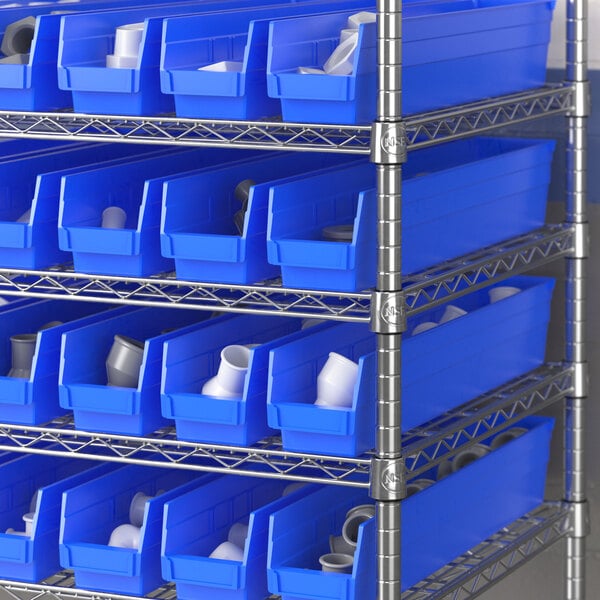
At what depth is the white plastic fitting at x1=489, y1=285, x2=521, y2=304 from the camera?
3.21 m

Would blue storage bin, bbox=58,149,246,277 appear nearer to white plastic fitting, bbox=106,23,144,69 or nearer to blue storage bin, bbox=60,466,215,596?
white plastic fitting, bbox=106,23,144,69

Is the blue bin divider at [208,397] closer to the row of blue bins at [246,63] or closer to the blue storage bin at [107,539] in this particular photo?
the blue storage bin at [107,539]

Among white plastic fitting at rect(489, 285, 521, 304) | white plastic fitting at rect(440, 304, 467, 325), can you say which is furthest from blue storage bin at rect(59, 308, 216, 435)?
white plastic fitting at rect(489, 285, 521, 304)

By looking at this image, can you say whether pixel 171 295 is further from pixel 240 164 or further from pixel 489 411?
pixel 489 411

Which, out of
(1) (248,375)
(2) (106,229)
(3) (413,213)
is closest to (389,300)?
(3) (413,213)

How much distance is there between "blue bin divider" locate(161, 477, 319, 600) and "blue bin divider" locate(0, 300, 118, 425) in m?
0.32

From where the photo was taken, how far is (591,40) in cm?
338

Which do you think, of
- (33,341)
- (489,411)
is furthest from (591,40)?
(33,341)

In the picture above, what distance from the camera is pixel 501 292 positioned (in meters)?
3.22

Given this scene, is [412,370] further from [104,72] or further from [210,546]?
[104,72]

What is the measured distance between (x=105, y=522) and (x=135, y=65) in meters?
0.87

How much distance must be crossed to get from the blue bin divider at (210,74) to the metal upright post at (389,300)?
23 cm

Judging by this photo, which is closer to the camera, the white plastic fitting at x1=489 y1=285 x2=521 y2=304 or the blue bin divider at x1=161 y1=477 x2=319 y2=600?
the blue bin divider at x1=161 y1=477 x2=319 y2=600

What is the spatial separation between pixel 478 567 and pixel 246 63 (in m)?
1.09
